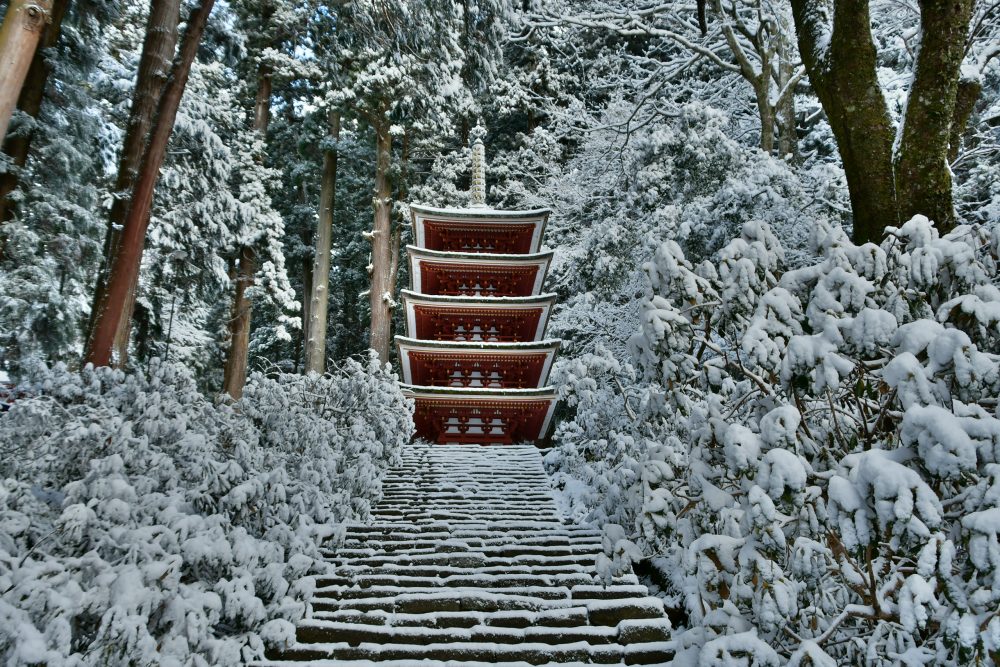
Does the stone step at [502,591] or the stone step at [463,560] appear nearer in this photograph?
the stone step at [502,591]

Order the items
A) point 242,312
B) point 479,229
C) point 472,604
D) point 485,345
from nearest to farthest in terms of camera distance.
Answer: point 472,604 < point 485,345 < point 242,312 < point 479,229

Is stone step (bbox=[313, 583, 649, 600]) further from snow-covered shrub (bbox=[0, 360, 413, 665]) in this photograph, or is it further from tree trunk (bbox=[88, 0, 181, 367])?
tree trunk (bbox=[88, 0, 181, 367])

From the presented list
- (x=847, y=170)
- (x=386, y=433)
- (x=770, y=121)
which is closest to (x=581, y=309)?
(x=770, y=121)

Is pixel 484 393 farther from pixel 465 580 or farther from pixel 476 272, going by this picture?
pixel 465 580

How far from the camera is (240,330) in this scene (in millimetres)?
15672

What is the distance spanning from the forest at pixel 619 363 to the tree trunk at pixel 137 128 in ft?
0.17

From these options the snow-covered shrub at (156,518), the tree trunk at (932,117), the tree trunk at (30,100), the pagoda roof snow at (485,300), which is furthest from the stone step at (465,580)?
the tree trunk at (30,100)

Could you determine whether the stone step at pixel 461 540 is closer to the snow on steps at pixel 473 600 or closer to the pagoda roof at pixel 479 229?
the snow on steps at pixel 473 600

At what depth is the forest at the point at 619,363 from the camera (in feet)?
7.39

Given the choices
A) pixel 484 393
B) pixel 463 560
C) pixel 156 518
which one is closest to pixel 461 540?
pixel 463 560

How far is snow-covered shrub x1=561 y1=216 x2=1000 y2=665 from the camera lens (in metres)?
1.89

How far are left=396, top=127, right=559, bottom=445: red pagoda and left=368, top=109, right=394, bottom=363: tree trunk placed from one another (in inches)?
76.1

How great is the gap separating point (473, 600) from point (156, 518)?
225 cm

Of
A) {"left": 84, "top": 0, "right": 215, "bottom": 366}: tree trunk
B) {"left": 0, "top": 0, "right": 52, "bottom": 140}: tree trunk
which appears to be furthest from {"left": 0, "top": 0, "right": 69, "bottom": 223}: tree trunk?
{"left": 0, "top": 0, "right": 52, "bottom": 140}: tree trunk
